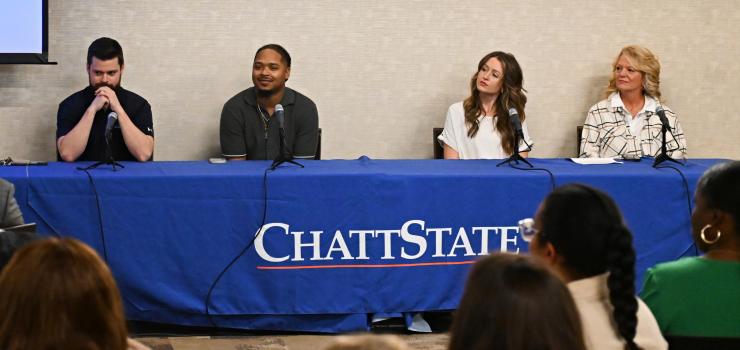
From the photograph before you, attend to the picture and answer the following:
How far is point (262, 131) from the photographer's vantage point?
517 centimetres

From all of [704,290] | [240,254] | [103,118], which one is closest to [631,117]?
[240,254]

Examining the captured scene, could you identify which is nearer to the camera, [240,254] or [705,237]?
[705,237]

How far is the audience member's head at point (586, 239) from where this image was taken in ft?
7.01

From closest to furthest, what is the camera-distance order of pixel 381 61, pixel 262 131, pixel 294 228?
pixel 294 228
pixel 262 131
pixel 381 61

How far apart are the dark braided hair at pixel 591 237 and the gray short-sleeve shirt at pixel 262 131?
3009mm

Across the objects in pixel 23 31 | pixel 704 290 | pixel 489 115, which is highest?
pixel 23 31

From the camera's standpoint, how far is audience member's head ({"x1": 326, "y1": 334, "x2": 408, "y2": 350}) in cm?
131

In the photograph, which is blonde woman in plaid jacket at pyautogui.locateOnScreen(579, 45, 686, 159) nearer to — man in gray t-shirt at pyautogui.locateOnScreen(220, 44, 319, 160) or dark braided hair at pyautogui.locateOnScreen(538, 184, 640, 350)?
man in gray t-shirt at pyautogui.locateOnScreen(220, 44, 319, 160)

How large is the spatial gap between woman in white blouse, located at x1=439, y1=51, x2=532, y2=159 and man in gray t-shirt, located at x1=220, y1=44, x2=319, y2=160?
0.81m

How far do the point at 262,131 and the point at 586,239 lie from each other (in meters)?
3.19

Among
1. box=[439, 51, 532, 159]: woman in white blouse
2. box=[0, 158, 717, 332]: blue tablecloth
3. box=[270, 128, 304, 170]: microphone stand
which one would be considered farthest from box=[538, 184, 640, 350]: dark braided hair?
box=[439, 51, 532, 159]: woman in white blouse

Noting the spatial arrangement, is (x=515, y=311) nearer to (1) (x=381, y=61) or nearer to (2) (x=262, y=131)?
(2) (x=262, y=131)

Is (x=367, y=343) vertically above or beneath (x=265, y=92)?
beneath

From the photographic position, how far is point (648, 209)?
442 centimetres
